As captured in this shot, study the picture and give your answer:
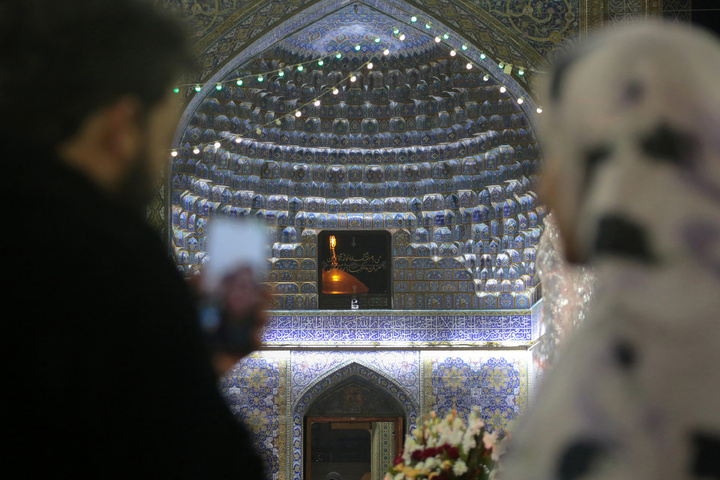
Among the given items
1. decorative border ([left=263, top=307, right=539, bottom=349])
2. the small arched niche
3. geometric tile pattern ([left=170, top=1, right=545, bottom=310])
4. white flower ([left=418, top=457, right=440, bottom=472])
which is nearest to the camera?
white flower ([left=418, top=457, right=440, bottom=472])

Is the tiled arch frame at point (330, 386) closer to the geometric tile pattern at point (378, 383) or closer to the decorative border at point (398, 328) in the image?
the geometric tile pattern at point (378, 383)

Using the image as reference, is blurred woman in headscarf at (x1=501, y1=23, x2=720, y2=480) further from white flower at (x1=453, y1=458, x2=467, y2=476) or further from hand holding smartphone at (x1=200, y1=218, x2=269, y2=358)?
white flower at (x1=453, y1=458, x2=467, y2=476)

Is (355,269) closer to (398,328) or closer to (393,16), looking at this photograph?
(398,328)

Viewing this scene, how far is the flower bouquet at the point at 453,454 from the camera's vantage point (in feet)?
9.98

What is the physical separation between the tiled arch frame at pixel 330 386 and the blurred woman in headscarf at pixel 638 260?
10.5 metres

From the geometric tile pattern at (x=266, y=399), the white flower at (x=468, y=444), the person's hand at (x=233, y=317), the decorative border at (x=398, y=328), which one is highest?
the decorative border at (x=398, y=328)

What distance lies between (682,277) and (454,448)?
103 inches

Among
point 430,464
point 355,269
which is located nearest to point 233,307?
point 430,464

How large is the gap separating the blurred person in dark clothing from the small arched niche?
10696 mm

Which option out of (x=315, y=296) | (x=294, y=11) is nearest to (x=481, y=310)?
(x=315, y=296)

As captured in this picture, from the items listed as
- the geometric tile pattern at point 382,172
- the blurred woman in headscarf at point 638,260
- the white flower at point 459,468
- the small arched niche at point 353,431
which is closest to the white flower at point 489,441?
the white flower at point 459,468

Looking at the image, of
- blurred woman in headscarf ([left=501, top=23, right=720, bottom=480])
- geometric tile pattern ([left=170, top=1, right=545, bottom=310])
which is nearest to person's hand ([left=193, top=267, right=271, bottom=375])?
blurred woman in headscarf ([left=501, top=23, right=720, bottom=480])

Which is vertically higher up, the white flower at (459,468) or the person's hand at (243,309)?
the person's hand at (243,309)

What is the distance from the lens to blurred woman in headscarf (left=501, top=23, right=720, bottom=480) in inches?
23.8
